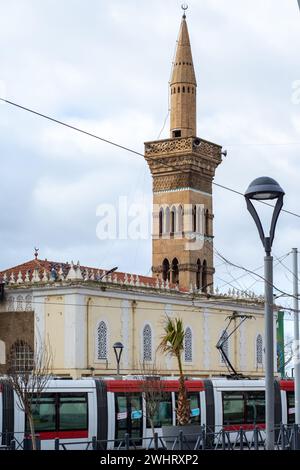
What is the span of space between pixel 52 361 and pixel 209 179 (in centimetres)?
2381

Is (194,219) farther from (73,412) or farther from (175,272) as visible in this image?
(73,412)

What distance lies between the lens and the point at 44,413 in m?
24.8

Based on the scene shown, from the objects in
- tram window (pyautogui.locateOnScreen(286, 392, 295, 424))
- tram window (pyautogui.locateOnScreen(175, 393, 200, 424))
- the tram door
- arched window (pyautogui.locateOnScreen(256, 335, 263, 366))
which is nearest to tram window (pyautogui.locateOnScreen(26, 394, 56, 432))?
the tram door

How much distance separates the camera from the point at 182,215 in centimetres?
Answer: 6044

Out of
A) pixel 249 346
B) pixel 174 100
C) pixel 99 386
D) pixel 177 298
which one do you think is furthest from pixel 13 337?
pixel 174 100

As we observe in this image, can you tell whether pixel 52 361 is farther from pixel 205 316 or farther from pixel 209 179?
pixel 209 179

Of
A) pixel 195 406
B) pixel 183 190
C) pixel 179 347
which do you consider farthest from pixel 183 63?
pixel 179 347

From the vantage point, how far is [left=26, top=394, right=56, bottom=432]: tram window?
80.7 feet

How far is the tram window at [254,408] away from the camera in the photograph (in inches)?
1168

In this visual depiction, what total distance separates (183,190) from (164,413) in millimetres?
33578

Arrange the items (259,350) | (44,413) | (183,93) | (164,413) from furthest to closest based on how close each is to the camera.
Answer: (183,93)
(259,350)
(164,413)
(44,413)

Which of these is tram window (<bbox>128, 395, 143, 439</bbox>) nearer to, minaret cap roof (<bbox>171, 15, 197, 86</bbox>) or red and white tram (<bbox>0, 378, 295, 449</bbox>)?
red and white tram (<bbox>0, 378, 295, 449</bbox>)

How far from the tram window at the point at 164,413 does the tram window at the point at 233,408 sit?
1.95m

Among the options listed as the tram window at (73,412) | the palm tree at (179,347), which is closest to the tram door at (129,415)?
the tram window at (73,412)
